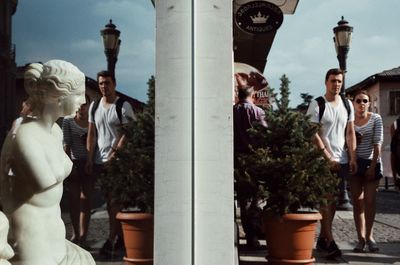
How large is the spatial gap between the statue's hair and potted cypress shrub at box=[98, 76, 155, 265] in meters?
1.47

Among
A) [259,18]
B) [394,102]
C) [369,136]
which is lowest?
[369,136]

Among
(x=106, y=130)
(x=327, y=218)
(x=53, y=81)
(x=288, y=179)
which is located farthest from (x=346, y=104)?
(x=53, y=81)

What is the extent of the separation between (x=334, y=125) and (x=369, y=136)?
0.84 ft

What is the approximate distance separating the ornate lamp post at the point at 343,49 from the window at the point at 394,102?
450 millimetres

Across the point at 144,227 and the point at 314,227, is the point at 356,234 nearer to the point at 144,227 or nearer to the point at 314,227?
the point at 314,227

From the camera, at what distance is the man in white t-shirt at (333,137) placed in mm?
4125

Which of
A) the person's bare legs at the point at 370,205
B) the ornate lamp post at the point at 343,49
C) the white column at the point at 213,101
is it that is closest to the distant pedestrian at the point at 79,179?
the white column at the point at 213,101

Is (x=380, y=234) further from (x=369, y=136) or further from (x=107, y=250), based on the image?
(x=107, y=250)

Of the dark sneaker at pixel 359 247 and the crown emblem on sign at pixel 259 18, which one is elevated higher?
the crown emblem on sign at pixel 259 18

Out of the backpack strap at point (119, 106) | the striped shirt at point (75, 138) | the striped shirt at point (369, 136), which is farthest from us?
the striped shirt at point (369, 136)

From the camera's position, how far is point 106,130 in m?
3.79

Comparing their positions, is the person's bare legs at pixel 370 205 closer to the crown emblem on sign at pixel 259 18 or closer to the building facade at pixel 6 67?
the crown emblem on sign at pixel 259 18

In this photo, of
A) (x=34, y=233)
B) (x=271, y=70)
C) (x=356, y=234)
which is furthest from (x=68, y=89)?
(x=356, y=234)

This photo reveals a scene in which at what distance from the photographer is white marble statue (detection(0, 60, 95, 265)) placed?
91.6 inches
